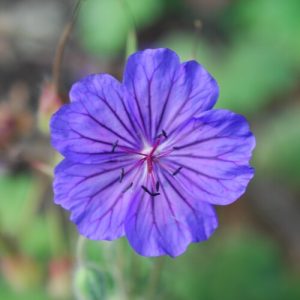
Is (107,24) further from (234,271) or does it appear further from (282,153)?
(234,271)

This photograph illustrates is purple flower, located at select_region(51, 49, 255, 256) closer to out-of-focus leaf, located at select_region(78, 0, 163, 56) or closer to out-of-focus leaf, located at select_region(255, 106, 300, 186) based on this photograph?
out-of-focus leaf, located at select_region(255, 106, 300, 186)

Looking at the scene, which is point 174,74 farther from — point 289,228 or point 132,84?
point 289,228

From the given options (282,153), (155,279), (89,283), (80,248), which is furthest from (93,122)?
(282,153)

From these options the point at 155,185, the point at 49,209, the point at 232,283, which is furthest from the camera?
the point at 49,209

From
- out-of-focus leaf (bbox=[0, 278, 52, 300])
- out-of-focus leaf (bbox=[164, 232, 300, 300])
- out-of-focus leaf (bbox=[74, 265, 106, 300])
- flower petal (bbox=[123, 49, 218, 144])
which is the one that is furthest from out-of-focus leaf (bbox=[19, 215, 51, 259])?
flower petal (bbox=[123, 49, 218, 144])

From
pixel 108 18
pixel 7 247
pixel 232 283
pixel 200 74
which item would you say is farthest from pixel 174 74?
pixel 108 18

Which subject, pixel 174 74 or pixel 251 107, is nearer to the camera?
pixel 174 74

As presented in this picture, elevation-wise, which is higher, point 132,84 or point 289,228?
point 132,84

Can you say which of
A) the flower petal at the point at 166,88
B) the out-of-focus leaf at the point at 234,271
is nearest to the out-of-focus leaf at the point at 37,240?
the out-of-focus leaf at the point at 234,271
